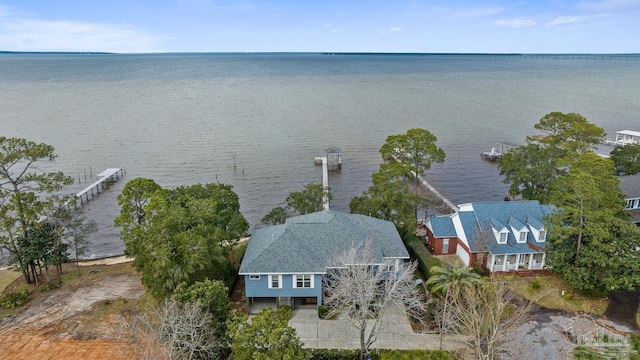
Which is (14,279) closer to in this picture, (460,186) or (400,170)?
(400,170)

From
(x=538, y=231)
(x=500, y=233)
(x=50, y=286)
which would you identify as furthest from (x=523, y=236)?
(x=50, y=286)

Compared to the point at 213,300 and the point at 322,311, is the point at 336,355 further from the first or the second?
the point at 213,300

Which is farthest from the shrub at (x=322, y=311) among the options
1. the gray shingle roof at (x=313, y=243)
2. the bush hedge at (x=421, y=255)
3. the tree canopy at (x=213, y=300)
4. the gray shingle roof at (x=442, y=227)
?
the gray shingle roof at (x=442, y=227)

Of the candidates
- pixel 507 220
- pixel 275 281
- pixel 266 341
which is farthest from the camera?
pixel 507 220

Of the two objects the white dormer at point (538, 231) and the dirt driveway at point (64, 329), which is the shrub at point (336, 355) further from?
the white dormer at point (538, 231)

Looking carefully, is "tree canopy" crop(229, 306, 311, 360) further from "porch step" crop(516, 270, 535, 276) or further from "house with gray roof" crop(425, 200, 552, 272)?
"porch step" crop(516, 270, 535, 276)

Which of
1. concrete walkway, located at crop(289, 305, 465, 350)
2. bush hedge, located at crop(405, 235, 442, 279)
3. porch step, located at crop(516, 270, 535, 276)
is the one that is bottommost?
concrete walkway, located at crop(289, 305, 465, 350)

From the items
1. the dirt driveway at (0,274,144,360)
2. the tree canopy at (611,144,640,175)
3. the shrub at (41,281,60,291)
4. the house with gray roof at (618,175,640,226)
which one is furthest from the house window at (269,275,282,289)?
the tree canopy at (611,144,640,175)

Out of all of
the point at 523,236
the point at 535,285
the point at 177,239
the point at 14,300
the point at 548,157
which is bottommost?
the point at 14,300
